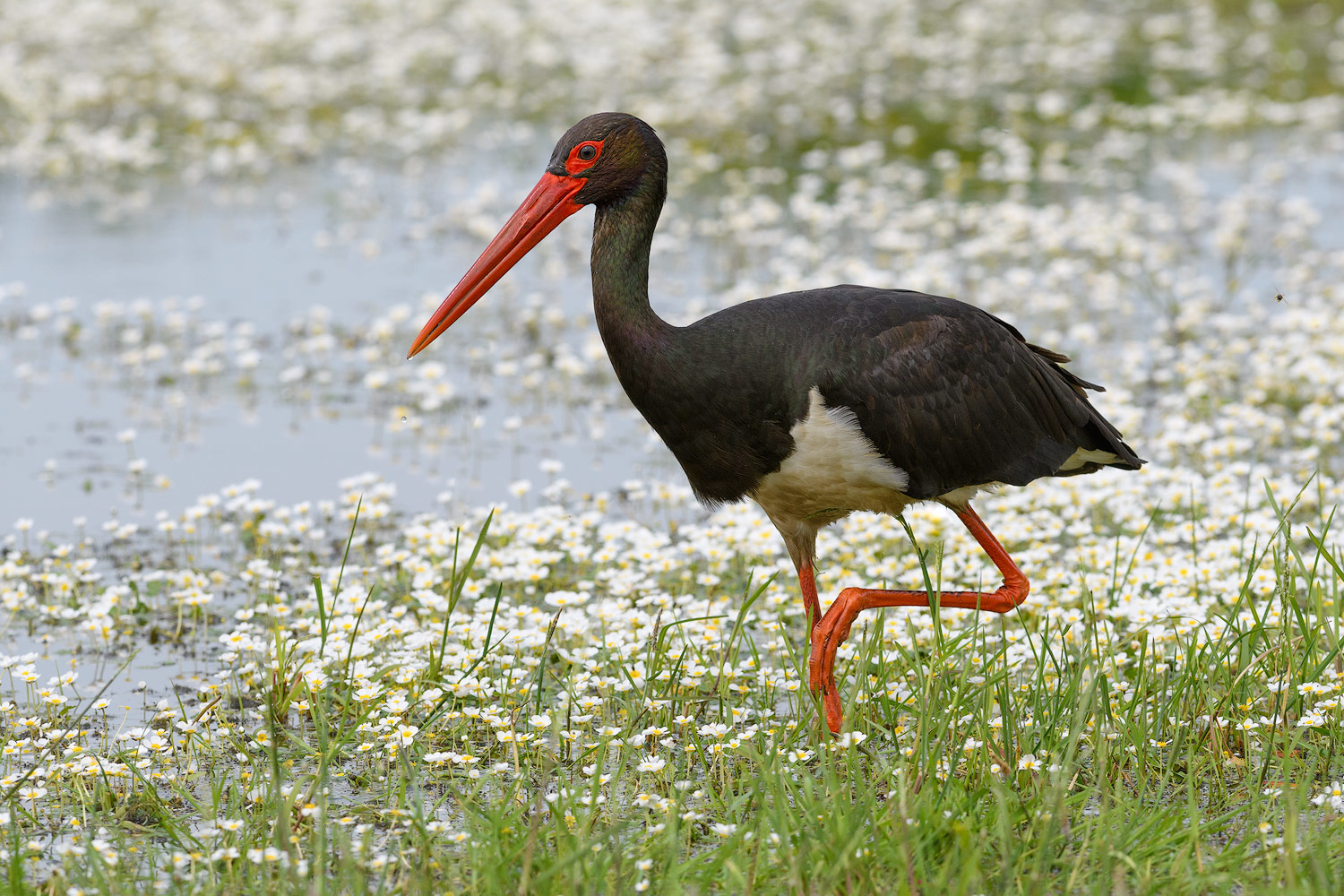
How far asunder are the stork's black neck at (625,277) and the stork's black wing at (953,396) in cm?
51

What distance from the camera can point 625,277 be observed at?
4.43 meters

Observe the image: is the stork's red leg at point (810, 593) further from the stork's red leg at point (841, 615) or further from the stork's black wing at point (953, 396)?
the stork's black wing at point (953, 396)

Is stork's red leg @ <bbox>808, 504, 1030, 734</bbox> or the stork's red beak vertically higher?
the stork's red beak

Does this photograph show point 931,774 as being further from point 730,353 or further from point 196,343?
point 196,343

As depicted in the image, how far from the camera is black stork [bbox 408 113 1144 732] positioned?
14.3ft

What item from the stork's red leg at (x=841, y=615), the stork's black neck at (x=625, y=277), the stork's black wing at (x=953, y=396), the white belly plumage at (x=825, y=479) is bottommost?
the stork's red leg at (x=841, y=615)

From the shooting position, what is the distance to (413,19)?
17.5 m

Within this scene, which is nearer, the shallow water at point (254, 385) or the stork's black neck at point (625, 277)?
the stork's black neck at point (625, 277)

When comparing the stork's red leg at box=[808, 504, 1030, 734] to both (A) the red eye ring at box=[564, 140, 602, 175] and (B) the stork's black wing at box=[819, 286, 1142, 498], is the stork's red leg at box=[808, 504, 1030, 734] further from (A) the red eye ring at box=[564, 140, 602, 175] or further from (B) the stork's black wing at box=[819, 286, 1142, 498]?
(A) the red eye ring at box=[564, 140, 602, 175]

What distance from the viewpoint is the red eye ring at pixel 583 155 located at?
14.9ft

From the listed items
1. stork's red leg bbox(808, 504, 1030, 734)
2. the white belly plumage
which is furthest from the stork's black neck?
stork's red leg bbox(808, 504, 1030, 734)

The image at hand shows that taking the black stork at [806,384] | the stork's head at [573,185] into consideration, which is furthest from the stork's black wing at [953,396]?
the stork's head at [573,185]

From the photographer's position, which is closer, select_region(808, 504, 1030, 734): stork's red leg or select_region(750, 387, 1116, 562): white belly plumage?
select_region(750, 387, 1116, 562): white belly plumage

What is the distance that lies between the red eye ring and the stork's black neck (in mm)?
135
